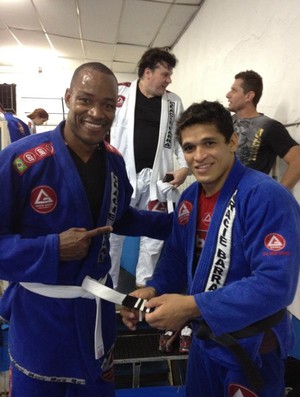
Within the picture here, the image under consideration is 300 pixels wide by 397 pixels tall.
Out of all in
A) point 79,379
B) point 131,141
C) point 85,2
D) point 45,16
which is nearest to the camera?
point 79,379

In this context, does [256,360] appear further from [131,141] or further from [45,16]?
[45,16]

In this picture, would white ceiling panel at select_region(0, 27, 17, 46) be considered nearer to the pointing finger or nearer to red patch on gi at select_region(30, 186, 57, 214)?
red patch on gi at select_region(30, 186, 57, 214)

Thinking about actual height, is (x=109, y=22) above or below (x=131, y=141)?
above

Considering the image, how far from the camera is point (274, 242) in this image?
3.33 feet

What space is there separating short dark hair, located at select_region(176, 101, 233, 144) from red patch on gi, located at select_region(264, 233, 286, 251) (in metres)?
0.43

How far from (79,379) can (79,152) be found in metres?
0.84

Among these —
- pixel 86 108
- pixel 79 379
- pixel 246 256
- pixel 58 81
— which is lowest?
pixel 79 379

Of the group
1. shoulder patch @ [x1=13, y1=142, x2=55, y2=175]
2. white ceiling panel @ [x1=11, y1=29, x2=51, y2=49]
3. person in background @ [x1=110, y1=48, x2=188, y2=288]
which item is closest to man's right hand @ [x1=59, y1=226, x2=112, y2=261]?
shoulder patch @ [x1=13, y1=142, x2=55, y2=175]

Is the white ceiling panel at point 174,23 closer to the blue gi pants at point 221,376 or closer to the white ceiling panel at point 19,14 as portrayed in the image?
the white ceiling panel at point 19,14

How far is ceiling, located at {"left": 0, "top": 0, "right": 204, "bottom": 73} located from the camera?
4.98 meters

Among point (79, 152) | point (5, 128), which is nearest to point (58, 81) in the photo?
point (5, 128)

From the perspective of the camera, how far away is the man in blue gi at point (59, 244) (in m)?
1.10

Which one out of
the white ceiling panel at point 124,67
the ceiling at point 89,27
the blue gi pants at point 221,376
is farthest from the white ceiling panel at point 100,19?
the blue gi pants at point 221,376

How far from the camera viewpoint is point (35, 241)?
3.53 ft
